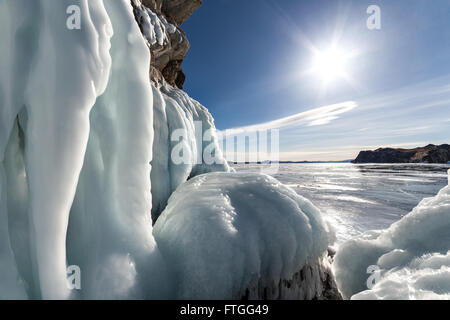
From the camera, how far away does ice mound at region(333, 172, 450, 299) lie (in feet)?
4.47

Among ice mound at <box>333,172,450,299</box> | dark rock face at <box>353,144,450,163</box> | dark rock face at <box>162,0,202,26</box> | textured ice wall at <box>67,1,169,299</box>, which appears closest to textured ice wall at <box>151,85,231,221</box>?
textured ice wall at <box>67,1,169,299</box>

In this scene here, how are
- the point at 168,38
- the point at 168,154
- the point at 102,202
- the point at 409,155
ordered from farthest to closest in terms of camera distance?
1. the point at 409,155
2. the point at 168,38
3. the point at 168,154
4. the point at 102,202

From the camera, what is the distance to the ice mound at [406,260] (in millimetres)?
1363

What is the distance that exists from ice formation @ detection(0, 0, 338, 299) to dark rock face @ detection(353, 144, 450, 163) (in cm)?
7617

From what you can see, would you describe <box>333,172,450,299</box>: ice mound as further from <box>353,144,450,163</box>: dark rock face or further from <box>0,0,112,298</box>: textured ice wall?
<box>353,144,450,163</box>: dark rock face

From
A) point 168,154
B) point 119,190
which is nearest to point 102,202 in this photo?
point 119,190

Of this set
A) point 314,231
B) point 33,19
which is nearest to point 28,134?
point 33,19

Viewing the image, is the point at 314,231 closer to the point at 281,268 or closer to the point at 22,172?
the point at 281,268

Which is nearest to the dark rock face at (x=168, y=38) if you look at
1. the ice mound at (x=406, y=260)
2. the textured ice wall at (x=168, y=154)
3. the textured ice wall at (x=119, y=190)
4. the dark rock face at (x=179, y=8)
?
the dark rock face at (x=179, y=8)

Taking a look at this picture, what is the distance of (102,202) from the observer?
1.49 metres

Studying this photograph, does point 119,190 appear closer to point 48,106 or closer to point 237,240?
point 48,106

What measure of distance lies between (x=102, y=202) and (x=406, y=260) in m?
2.90

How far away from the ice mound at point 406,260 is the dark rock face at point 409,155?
244 ft
